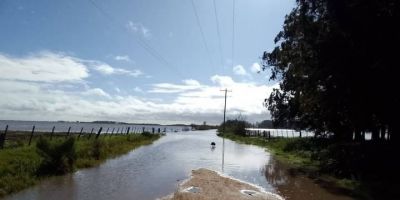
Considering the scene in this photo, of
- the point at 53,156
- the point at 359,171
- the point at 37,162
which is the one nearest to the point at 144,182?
the point at 53,156

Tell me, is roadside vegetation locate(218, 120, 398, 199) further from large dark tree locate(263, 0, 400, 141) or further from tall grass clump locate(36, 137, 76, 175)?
tall grass clump locate(36, 137, 76, 175)

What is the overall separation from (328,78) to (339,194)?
6.52m

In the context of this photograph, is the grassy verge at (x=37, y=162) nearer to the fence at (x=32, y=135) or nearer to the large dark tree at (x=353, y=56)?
the fence at (x=32, y=135)

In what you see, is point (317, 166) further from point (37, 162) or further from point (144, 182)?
point (37, 162)

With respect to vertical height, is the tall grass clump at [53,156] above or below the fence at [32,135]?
below

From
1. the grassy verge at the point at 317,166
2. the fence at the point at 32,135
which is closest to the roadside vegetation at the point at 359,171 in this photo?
the grassy verge at the point at 317,166

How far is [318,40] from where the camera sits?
21.6m

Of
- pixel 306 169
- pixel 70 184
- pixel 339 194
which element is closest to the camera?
pixel 339 194

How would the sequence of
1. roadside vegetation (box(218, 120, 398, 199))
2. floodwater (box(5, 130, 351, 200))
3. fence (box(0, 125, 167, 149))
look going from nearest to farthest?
floodwater (box(5, 130, 351, 200)) < roadside vegetation (box(218, 120, 398, 199)) < fence (box(0, 125, 167, 149))

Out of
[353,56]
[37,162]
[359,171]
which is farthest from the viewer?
[359,171]

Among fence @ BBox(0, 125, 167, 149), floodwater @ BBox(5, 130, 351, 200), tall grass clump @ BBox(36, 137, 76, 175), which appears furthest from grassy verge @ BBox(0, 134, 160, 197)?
fence @ BBox(0, 125, 167, 149)

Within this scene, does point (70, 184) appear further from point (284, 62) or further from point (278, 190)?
point (284, 62)

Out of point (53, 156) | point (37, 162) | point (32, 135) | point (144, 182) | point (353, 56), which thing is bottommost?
point (144, 182)

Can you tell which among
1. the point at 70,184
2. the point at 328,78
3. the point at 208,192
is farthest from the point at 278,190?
the point at 70,184
